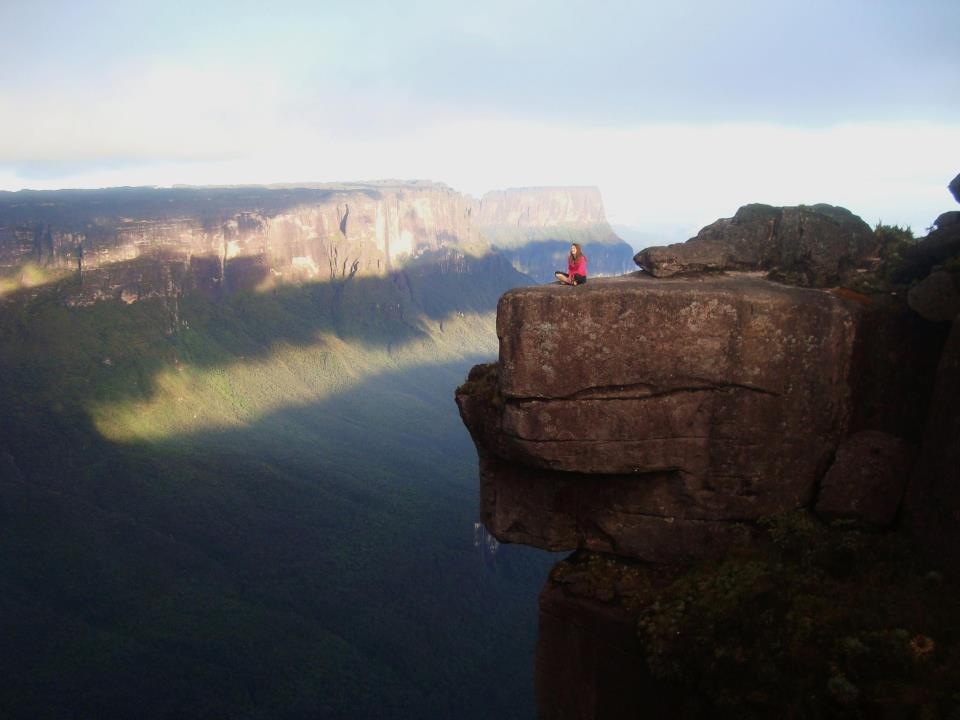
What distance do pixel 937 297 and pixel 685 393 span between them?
322cm

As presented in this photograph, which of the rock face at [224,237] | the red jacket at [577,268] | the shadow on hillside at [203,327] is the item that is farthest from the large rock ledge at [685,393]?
the rock face at [224,237]

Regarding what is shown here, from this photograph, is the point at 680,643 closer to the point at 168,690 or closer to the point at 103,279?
the point at 168,690

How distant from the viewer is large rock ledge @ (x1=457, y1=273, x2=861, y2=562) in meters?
9.38

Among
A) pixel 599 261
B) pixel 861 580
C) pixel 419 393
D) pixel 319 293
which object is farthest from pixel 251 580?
pixel 599 261

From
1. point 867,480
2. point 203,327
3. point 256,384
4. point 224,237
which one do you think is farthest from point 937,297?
point 224,237

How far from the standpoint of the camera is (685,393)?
31.3ft

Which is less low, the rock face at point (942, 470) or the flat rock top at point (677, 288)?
the flat rock top at point (677, 288)

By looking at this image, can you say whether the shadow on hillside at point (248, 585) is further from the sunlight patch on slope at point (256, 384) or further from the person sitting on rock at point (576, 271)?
the person sitting on rock at point (576, 271)

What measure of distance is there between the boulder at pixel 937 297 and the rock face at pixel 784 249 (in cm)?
137

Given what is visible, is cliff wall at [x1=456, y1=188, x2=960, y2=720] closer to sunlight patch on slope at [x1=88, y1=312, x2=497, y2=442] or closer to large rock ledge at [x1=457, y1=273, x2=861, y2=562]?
large rock ledge at [x1=457, y1=273, x2=861, y2=562]

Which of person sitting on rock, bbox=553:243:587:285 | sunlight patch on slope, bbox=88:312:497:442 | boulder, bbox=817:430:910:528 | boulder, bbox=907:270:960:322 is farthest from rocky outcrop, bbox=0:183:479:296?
boulder, bbox=907:270:960:322

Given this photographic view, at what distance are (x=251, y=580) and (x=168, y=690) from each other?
1113cm

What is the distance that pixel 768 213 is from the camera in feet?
38.5

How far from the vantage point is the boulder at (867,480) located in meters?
9.38
